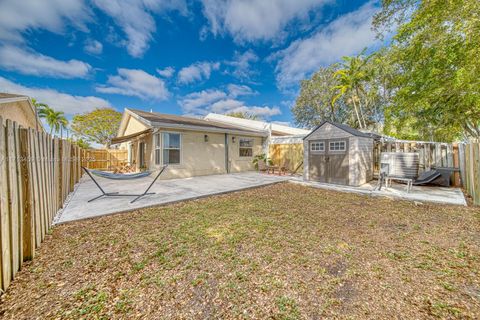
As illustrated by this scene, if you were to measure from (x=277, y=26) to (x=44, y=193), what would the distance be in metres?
13.6

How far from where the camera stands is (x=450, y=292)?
6.62ft

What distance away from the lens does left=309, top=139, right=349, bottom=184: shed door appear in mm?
7668

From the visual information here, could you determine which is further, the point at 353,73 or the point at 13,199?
the point at 353,73

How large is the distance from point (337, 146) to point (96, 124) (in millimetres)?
31485

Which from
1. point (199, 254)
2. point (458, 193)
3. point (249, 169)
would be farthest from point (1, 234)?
point (249, 169)

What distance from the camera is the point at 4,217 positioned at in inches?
79.8

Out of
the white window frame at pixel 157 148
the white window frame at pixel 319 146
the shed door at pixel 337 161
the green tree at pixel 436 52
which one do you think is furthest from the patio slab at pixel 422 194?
the white window frame at pixel 157 148

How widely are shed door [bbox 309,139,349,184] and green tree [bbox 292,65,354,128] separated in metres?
15.7

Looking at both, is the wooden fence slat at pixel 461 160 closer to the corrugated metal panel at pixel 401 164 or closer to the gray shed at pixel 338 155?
the corrugated metal panel at pixel 401 164

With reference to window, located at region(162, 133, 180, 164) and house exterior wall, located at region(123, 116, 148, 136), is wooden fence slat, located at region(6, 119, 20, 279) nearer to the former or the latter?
window, located at region(162, 133, 180, 164)

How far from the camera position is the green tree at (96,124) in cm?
2681

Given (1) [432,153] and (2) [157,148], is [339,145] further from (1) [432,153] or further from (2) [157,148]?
(2) [157,148]

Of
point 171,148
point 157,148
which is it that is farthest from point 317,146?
point 157,148

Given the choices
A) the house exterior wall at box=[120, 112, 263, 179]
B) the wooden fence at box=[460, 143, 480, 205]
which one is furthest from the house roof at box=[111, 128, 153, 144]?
the wooden fence at box=[460, 143, 480, 205]
